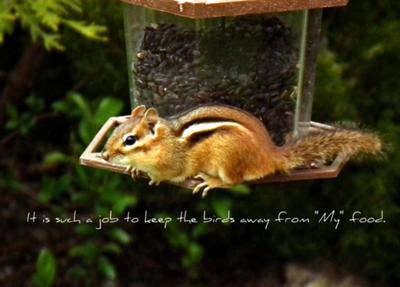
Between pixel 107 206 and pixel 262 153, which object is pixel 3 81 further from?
pixel 262 153

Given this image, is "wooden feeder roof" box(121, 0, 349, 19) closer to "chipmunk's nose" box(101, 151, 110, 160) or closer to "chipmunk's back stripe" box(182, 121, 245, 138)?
"chipmunk's back stripe" box(182, 121, 245, 138)

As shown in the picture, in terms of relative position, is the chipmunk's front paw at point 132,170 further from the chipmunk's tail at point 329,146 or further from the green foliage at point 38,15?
the green foliage at point 38,15

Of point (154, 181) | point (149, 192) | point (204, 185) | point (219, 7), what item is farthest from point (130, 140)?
point (149, 192)

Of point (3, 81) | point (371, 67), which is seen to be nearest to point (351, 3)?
point (371, 67)

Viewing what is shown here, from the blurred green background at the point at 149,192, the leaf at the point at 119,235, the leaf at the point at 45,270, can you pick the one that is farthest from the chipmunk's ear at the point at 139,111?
the leaf at the point at 119,235

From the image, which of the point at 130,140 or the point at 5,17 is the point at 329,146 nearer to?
the point at 130,140

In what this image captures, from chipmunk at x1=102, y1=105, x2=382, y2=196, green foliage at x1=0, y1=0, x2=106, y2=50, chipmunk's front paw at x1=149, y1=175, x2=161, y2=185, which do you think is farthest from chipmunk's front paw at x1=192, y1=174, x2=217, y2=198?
green foliage at x1=0, y1=0, x2=106, y2=50

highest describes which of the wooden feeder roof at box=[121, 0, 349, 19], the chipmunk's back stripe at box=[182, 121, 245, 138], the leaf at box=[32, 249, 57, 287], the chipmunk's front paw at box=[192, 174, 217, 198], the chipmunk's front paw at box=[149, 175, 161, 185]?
the wooden feeder roof at box=[121, 0, 349, 19]
